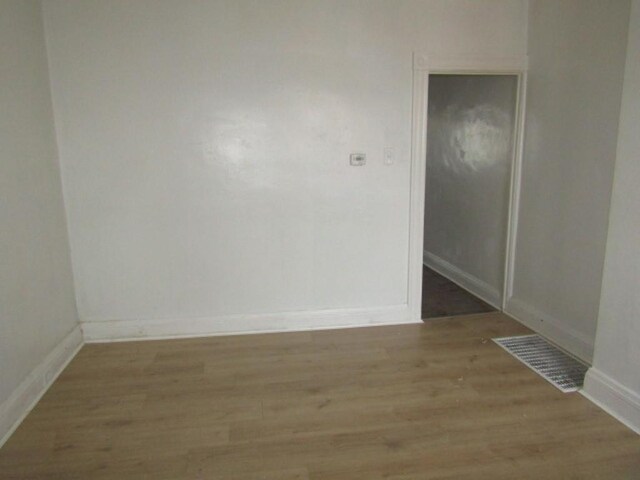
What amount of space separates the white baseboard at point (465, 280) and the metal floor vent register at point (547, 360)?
65 centimetres

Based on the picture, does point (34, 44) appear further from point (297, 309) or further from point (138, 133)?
point (297, 309)

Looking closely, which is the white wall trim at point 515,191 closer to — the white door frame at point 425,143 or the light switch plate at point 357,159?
the white door frame at point 425,143

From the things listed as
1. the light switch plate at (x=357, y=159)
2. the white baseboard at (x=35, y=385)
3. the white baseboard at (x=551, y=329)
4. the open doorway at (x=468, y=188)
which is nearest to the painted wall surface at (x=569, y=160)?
the white baseboard at (x=551, y=329)

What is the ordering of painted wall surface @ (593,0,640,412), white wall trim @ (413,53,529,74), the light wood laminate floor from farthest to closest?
white wall trim @ (413,53,529,74)
painted wall surface @ (593,0,640,412)
the light wood laminate floor

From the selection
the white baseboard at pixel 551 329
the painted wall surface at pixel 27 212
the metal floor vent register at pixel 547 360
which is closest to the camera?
the painted wall surface at pixel 27 212

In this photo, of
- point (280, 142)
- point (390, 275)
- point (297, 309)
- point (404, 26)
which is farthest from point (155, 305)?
point (404, 26)

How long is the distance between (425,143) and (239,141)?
135cm

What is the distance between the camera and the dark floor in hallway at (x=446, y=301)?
3.71 m

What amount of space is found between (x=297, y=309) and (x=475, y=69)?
221cm

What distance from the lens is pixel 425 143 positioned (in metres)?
3.26

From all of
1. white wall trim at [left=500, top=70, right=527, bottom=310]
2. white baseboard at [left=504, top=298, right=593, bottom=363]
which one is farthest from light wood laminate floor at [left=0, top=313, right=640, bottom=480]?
white wall trim at [left=500, top=70, right=527, bottom=310]

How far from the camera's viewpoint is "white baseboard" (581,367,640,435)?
2117 mm

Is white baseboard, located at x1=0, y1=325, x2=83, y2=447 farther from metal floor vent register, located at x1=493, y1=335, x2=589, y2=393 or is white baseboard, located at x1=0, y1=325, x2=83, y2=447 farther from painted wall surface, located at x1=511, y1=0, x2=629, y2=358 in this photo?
painted wall surface, located at x1=511, y1=0, x2=629, y2=358

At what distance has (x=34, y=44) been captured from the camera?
2648 millimetres
